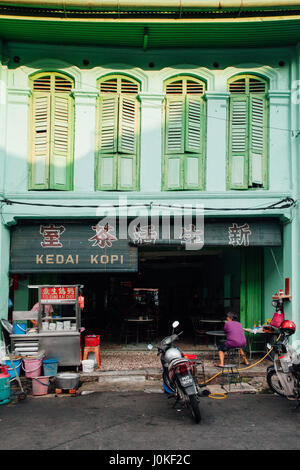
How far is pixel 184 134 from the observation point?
395 inches

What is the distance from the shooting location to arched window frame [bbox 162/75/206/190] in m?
9.98

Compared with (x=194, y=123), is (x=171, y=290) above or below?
below

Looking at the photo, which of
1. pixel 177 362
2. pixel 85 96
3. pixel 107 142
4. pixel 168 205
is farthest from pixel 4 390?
pixel 85 96

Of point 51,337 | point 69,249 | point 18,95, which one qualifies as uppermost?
point 18,95

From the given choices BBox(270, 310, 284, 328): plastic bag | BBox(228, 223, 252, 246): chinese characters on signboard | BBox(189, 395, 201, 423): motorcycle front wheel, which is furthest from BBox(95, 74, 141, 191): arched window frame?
BBox(189, 395, 201, 423): motorcycle front wheel

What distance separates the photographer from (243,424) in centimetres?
618

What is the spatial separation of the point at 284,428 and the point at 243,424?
0.59 metres

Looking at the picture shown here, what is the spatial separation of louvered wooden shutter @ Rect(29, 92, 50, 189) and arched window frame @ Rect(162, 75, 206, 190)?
2.85 meters

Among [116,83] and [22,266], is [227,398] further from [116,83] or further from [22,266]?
[116,83]

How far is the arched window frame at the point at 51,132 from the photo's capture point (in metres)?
9.80

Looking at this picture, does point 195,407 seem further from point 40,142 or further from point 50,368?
point 40,142

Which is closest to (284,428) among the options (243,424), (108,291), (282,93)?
(243,424)

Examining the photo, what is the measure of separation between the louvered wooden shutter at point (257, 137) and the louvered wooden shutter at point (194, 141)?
123 centimetres

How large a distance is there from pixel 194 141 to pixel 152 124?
1115 mm
